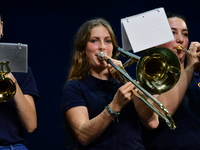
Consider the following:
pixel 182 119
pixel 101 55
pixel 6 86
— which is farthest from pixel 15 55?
pixel 182 119

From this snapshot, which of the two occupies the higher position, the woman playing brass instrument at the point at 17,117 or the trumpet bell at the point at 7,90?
the trumpet bell at the point at 7,90

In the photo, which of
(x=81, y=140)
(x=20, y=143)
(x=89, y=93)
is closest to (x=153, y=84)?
(x=89, y=93)

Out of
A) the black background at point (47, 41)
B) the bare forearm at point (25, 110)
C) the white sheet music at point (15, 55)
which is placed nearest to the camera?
the white sheet music at point (15, 55)

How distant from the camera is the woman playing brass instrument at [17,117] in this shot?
200 centimetres

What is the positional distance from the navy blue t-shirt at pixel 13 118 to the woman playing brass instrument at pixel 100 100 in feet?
0.68

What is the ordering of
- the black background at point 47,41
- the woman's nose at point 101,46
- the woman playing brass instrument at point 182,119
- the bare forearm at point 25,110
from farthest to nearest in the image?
the black background at point 47,41, the woman's nose at point 101,46, the woman playing brass instrument at point 182,119, the bare forearm at point 25,110

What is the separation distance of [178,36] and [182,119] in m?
0.50

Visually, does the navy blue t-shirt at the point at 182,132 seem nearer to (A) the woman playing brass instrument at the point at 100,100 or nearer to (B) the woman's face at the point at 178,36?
(A) the woman playing brass instrument at the point at 100,100

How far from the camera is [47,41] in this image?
2.94m

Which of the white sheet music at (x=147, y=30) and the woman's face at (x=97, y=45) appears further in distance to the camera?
the woman's face at (x=97, y=45)

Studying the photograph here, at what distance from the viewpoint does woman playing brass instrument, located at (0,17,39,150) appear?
2.00 metres

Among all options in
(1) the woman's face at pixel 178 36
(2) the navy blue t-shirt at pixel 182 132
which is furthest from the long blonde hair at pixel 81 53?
(2) the navy blue t-shirt at pixel 182 132

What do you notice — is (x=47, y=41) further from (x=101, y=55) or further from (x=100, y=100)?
(x=100, y=100)

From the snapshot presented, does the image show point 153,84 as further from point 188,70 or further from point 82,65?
point 82,65
